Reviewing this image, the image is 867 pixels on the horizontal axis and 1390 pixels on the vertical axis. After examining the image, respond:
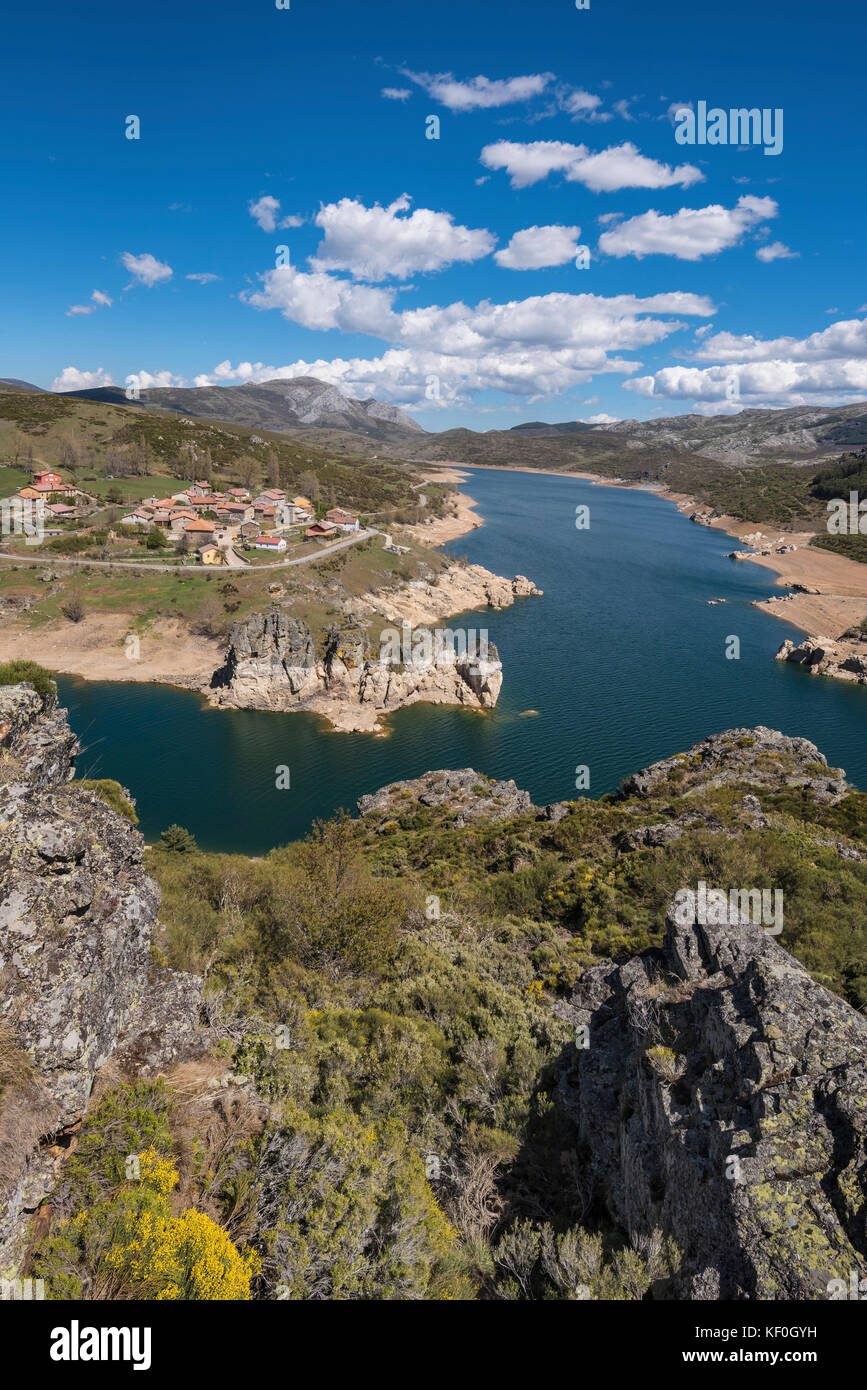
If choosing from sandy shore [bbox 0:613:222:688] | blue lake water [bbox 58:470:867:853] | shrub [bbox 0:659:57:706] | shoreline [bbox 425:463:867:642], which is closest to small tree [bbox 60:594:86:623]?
sandy shore [bbox 0:613:222:688]

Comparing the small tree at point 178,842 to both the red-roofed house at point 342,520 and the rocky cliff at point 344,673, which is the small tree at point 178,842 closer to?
the rocky cliff at point 344,673

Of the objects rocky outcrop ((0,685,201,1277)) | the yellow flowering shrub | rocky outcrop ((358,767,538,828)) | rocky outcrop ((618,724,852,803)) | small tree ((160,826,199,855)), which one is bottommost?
small tree ((160,826,199,855))

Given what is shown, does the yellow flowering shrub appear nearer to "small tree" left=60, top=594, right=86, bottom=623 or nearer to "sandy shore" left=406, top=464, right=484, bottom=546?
"small tree" left=60, top=594, right=86, bottom=623

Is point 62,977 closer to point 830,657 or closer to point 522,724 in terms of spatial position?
point 522,724

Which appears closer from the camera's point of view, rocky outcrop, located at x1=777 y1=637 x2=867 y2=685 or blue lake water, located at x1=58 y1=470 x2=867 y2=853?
blue lake water, located at x1=58 y1=470 x2=867 y2=853

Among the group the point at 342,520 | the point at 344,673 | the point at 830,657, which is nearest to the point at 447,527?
the point at 342,520
